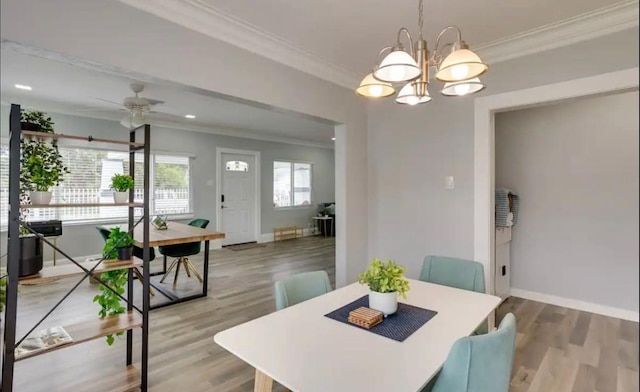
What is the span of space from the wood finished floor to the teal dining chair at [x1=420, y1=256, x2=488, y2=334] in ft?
2.23

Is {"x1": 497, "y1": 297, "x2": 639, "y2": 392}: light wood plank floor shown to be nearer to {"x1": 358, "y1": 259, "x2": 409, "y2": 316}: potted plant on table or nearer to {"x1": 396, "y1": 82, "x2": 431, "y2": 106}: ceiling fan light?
{"x1": 358, "y1": 259, "x2": 409, "y2": 316}: potted plant on table

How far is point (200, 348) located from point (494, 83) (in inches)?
124

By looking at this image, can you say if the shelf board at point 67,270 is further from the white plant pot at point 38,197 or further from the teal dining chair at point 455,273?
the teal dining chair at point 455,273

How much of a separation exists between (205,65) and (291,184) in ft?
20.4

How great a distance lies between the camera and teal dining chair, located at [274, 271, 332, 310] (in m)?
1.87

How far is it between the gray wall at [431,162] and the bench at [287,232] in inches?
183

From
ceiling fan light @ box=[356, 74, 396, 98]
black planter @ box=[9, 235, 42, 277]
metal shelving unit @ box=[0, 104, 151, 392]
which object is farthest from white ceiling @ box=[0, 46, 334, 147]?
ceiling fan light @ box=[356, 74, 396, 98]

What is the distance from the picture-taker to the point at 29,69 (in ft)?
11.3

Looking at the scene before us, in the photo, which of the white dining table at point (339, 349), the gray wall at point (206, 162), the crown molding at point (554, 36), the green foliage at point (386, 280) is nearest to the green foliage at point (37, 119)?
the white dining table at point (339, 349)

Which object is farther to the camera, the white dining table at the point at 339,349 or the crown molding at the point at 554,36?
the crown molding at the point at 554,36

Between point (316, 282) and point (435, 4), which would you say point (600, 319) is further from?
point (435, 4)

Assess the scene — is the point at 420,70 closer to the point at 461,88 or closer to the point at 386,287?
the point at 461,88

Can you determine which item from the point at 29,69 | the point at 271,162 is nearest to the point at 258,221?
the point at 271,162

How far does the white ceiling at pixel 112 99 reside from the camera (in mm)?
3381
